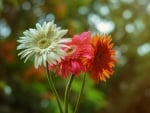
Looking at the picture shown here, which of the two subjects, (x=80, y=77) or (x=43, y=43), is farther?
(x=80, y=77)

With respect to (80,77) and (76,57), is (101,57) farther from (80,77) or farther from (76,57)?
(80,77)

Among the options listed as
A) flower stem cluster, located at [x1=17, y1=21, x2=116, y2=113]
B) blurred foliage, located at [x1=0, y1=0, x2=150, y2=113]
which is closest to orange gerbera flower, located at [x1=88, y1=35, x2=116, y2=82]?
flower stem cluster, located at [x1=17, y1=21, x2=116, y2=113]

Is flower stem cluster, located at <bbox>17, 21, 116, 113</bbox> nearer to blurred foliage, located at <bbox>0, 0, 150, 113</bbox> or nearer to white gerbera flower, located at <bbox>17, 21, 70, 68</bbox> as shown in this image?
white gerbera flower, located at <bbox>17, 21, 70, 68</bbox>

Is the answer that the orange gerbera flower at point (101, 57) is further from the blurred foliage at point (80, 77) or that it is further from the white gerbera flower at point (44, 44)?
the blurred foliage at point (80, 77)

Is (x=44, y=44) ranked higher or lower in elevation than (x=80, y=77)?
lower

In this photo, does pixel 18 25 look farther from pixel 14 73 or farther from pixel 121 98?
pixel 121 98

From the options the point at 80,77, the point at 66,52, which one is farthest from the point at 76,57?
the point at 80,77
